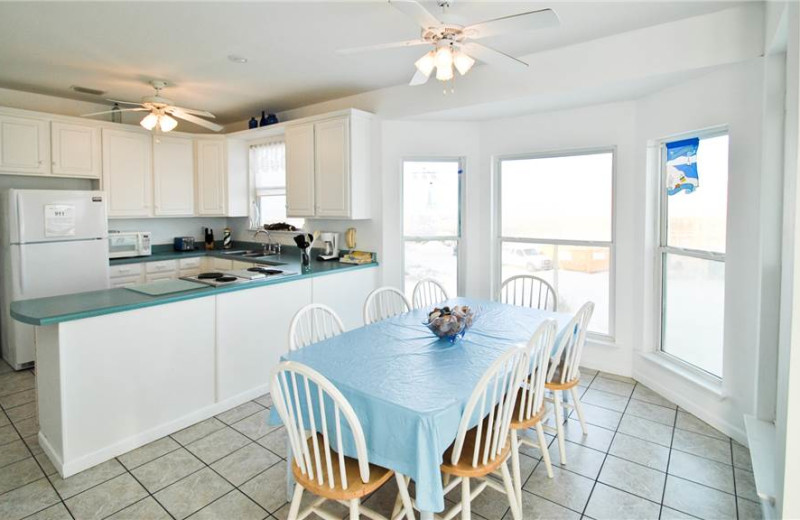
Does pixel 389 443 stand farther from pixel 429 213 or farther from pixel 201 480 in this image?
Result: pixel 429 213

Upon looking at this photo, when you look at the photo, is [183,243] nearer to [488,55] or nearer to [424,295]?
[424,295]

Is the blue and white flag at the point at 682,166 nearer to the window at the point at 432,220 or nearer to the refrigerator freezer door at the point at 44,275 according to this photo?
the window at the point at 432,220

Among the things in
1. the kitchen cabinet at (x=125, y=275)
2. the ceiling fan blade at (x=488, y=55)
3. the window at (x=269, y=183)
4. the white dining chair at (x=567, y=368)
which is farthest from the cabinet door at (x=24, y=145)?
the white dining chair at (x=567, y=368)

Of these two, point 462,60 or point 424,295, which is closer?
point 462,60

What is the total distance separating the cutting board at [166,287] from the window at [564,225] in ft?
9.23

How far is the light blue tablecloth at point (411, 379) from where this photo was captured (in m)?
1.57

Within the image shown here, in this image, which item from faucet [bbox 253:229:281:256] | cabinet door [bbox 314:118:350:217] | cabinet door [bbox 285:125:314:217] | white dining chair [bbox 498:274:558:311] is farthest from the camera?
faucet [bbox 253:229:281:256]

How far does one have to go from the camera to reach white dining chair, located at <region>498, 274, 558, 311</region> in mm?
3506

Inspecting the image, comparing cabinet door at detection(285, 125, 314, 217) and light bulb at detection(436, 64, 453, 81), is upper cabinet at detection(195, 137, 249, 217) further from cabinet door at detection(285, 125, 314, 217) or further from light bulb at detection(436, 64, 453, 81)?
light bulb at detection(436, 64, 453, 81)

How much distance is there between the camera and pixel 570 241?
3.91 m

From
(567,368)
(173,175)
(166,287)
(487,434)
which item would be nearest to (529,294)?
(567,368)

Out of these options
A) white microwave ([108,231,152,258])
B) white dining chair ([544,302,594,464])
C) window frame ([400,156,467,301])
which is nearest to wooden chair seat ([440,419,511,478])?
white dining chair ([544,302,594,464])

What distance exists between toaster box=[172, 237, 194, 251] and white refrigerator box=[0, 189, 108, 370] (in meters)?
1.23

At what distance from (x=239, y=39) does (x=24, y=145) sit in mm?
2659
